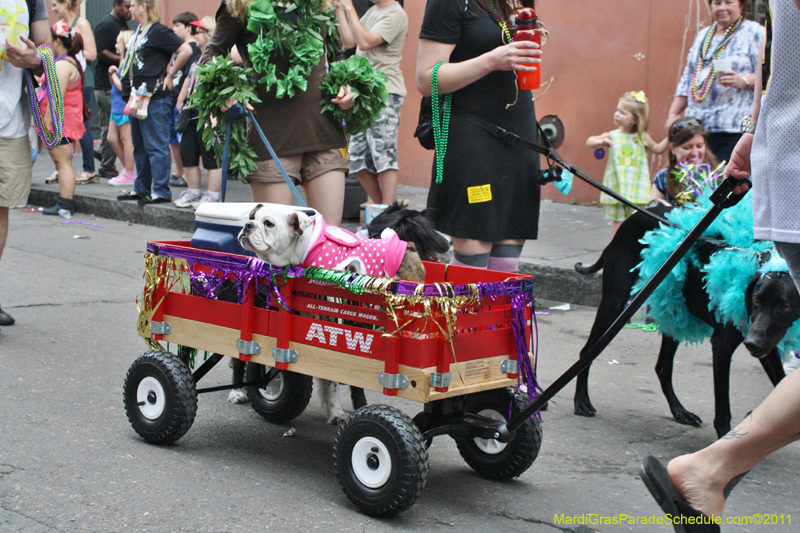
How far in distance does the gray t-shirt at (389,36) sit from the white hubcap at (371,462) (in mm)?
5570

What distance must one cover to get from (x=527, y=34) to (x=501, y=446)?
1744mm

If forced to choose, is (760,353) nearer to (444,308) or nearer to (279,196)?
(444,308)

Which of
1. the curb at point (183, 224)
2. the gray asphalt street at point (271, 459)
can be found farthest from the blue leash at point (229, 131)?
the curb at point (183, 224)

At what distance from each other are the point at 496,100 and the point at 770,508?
2.06 meters

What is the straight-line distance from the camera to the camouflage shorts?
25.2 feet

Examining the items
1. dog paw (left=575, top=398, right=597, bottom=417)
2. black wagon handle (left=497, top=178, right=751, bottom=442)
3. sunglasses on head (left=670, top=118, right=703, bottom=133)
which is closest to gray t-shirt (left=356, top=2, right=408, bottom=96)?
sunglasses on head (left=670, top=118, right=703, bottom=133)

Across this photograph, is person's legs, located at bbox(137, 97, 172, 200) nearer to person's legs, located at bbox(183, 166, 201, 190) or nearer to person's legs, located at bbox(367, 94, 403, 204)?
person's legs, located at bbox(183, 166, 201, 190)

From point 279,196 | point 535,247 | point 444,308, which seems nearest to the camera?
point 444,308

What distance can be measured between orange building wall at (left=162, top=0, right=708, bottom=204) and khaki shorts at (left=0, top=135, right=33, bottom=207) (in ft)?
19.4

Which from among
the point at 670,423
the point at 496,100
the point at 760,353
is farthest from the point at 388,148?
the point at 760,353

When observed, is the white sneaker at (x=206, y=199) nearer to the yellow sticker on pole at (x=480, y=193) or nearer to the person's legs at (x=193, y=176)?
the person's legs at (x=193, y=176)

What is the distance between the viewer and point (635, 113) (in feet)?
21.2

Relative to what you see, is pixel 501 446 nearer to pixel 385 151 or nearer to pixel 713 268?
pixel 713 268

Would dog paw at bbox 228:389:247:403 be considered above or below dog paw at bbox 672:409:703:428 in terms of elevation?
below
